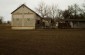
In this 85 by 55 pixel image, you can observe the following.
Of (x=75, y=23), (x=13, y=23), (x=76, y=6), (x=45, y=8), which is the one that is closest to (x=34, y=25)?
(x=13, y=23)

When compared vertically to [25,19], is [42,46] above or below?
below

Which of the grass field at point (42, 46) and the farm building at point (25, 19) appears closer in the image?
the grass field at point (42, 46)

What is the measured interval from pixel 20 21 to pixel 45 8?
95.6 feet

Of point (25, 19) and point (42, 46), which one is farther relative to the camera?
point (25, 19)

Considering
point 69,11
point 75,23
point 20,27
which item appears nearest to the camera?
point 20,27

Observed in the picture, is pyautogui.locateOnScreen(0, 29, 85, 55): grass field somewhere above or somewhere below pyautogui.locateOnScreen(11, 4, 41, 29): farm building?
below

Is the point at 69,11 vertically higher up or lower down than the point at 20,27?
higher up

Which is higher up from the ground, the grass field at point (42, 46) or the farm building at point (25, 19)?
the farm building at point (25, 19)

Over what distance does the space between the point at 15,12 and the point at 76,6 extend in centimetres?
3868

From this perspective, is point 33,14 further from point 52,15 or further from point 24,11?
point 52,15

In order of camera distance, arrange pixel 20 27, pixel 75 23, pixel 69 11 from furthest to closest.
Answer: pixel 69 11, pixel 75 23, pixel 20 27

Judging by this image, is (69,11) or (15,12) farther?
(69,11)

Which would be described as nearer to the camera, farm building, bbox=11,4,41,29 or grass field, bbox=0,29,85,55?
grass field, bbox=0,29,85,55

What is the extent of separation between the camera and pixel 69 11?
3474 inches
